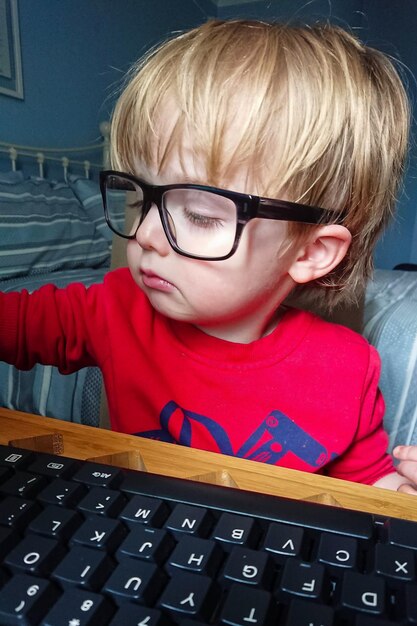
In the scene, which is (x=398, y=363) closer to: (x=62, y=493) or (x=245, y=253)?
(x=245, y=253)

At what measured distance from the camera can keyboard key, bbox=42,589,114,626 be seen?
8.2 inches

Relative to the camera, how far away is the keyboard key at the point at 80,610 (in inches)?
8.2

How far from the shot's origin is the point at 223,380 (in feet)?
2.09

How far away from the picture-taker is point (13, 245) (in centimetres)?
154

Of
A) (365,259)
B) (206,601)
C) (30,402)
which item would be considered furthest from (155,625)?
(30,402)

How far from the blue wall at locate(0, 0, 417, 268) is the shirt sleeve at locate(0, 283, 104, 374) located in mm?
1153

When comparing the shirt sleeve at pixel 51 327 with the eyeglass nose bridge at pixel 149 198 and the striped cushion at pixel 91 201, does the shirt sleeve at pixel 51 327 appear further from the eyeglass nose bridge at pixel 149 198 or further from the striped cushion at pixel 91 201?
the striped cushion at pixel 91 201

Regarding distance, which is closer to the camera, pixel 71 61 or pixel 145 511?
pixel 145 511

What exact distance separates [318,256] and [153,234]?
201 millimetres

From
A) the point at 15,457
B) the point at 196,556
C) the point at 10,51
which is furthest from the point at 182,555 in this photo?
the point at 10,51

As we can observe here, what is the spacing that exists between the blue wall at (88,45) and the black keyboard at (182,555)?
1.45m

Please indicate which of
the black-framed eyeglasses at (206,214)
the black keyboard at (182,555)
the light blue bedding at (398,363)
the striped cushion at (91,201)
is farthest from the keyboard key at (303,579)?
the striped cushion at (91,201)

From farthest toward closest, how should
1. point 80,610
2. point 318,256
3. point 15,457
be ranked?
point 318,256 < point 15,457 < point 80,610

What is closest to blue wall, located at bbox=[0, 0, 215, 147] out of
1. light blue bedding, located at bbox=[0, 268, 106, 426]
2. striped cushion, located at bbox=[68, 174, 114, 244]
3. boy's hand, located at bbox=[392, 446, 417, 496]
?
striped cushion, located at bbox=[68, 174, 114, 244]
